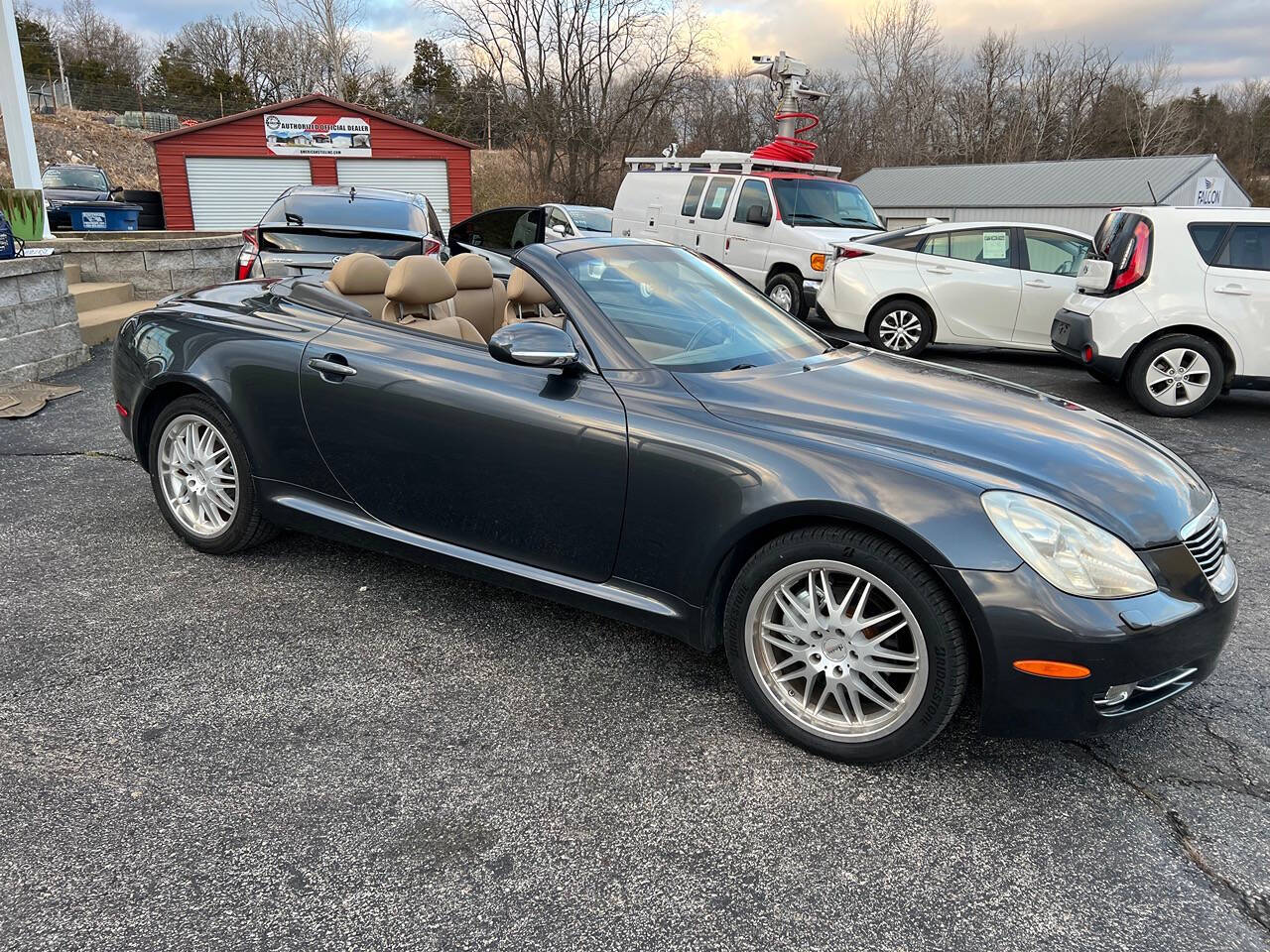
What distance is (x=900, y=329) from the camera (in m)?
9.77

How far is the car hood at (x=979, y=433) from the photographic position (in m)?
2.52

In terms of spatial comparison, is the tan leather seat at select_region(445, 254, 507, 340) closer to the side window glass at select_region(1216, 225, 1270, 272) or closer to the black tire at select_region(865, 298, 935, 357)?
the side window glass at select_region(1216, 225, 1270, 272)

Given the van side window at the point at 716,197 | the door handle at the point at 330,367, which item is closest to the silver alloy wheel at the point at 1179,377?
the van side window at the point at 716,197

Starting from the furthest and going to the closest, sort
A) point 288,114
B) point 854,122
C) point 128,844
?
point 854,122
point 288,114
point 128,844

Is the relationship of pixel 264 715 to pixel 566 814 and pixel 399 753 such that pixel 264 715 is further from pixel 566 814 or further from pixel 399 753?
pixel 566 814

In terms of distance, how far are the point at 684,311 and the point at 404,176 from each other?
23.3m

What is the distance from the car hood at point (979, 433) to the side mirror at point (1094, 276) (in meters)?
4.96

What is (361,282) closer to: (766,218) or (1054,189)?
(766,218)

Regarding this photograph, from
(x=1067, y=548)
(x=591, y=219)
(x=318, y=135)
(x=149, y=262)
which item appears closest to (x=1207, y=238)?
(x=1067, y=548)

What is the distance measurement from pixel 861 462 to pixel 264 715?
1.99m

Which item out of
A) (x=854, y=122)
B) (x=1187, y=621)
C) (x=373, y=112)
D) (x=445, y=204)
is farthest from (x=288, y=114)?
(x=854, y=122)

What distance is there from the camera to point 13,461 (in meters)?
5.46

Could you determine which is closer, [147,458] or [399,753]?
[399,753]

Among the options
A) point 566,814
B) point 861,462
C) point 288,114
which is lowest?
point 566,814
